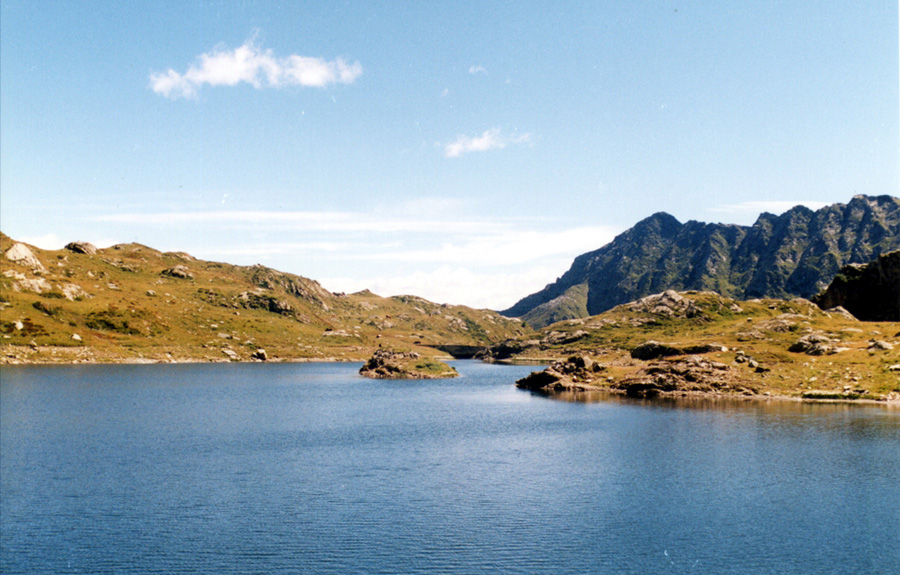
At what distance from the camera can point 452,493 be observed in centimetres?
5912

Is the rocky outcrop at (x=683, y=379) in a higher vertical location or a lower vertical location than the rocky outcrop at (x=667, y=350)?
lower

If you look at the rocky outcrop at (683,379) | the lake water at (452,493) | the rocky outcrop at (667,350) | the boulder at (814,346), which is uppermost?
the boulder at (814,346)

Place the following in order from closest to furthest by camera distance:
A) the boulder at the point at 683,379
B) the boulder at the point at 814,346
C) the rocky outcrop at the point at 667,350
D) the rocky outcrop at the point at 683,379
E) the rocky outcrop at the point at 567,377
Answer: the rocky outcrop at the point at 683,379 < the boulder at the point at 683,379 < the boulder at the point at 814,346 < the rocky outcrop at the point at 667,350 < the rocky outcrop at the point at 567,377

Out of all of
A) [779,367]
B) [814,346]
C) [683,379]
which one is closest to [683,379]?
[683,379]

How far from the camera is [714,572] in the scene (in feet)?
133

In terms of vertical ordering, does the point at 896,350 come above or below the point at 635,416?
above

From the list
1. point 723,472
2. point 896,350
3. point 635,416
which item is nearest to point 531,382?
point 635,416

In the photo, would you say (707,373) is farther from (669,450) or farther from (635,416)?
(669,450)

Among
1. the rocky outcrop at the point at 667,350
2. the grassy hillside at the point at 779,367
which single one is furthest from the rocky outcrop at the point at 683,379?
the rocky outcrop at the point at 667,350

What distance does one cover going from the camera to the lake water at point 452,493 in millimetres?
43188

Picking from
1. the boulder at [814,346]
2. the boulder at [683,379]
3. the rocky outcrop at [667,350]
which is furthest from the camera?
the rocky outcrop at [667,350]

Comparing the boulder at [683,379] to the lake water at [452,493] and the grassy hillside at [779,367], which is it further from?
the lake water at [452,493]

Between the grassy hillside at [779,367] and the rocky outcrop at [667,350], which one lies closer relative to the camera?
the grassy hillside at [779,367]

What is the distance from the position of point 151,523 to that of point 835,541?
5921 centimetres
